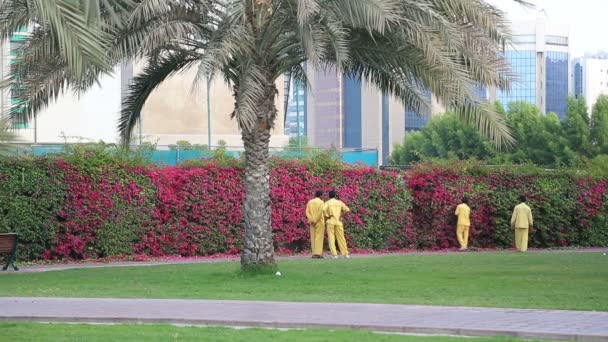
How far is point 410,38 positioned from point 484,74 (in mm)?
1631

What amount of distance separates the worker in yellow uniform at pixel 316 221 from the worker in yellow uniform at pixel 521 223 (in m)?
6.66

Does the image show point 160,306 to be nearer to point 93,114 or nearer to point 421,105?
point 421,105

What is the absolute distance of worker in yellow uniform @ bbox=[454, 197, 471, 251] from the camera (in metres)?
31.1

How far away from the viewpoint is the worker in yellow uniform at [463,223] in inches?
1224

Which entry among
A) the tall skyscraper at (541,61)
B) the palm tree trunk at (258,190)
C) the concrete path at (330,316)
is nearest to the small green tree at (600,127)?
the palm tree trunk at (258,190)

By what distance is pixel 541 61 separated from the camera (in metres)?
184

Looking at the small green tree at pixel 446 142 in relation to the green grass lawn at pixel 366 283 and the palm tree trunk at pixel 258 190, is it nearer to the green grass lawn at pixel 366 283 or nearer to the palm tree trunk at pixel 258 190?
the green grass lawn at pixel 366 283

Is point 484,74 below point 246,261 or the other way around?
the other way around

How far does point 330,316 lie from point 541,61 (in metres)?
178

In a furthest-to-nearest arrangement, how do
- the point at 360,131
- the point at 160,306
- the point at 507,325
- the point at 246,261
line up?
the point at 360,131
the point at 246,261
the point at 160,306
the point at 507,325

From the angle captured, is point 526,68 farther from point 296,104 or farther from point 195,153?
point 195,153

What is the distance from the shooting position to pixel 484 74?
1845cm

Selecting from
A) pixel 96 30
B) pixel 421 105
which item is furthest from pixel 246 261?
pixel 96 30

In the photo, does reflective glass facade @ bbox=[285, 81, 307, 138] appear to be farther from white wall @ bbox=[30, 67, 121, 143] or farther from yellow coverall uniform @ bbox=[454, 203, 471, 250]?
white wall @ bbox=[30, 67, 121, 143]
